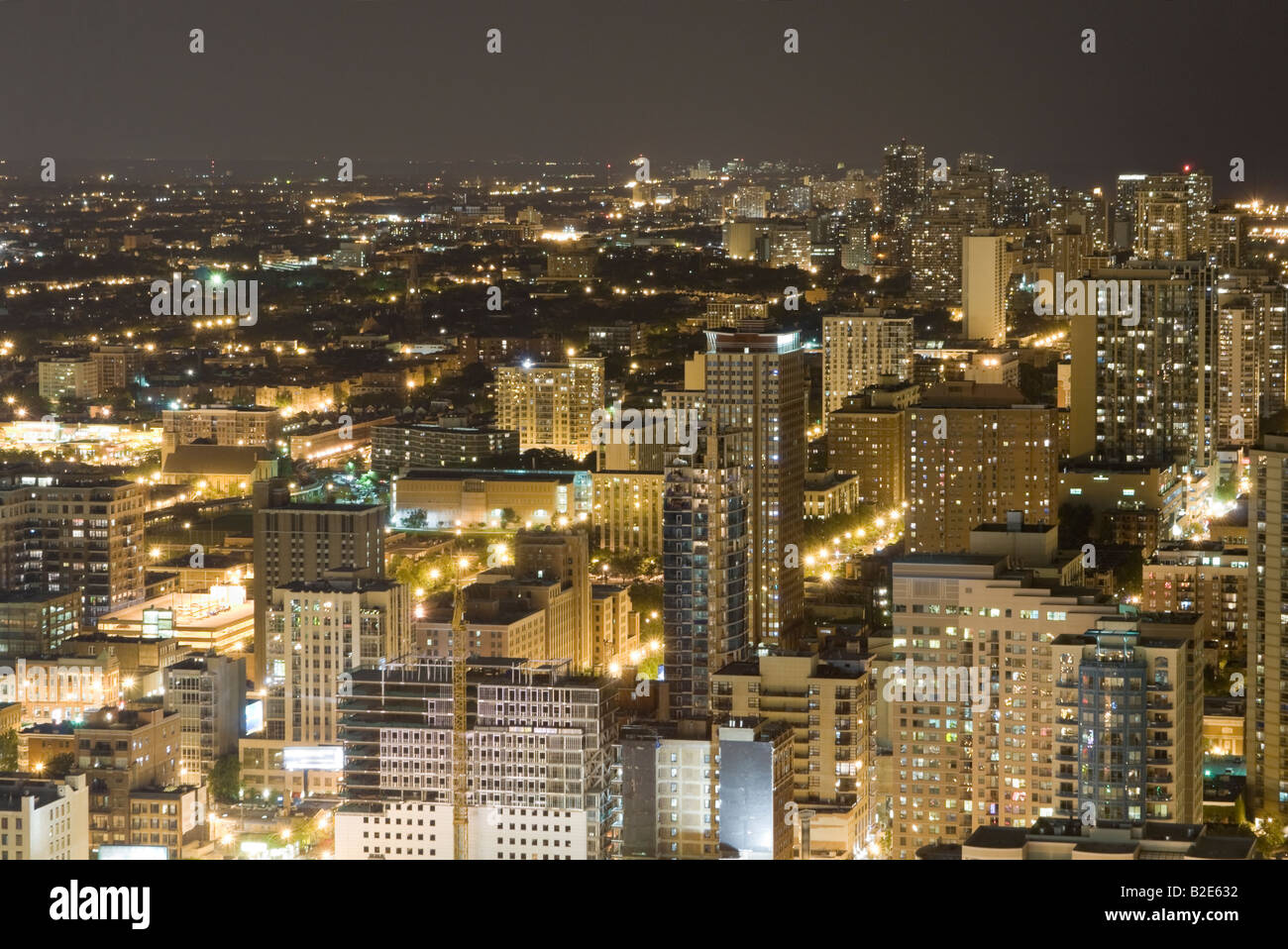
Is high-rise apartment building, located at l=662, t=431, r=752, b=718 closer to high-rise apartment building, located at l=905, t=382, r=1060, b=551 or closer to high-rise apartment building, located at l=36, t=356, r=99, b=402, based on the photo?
high-rise apartment building, located at l=905, t=382, r=1060, b=551

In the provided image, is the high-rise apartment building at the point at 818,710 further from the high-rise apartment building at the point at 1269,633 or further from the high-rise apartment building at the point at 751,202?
the high-rise apartment building at the point at 751,202

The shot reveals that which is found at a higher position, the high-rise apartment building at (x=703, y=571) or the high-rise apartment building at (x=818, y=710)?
the high-rise apartment building at (x=703, y=571)

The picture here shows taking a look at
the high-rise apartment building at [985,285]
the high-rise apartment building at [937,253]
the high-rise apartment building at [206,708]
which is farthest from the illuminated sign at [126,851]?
the high-rise apartment building at [937,253]

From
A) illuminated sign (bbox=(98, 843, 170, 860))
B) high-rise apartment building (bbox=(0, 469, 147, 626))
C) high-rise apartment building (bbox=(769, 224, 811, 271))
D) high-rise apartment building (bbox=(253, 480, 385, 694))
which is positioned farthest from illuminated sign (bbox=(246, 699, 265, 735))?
high-rise apartment building (bbox=(769, 224, 811, 271))

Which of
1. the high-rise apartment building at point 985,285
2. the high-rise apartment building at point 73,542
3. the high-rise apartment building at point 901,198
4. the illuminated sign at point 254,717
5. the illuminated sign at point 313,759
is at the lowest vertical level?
the illuminated sign at point 313,759

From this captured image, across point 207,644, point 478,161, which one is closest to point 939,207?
point 478,161
